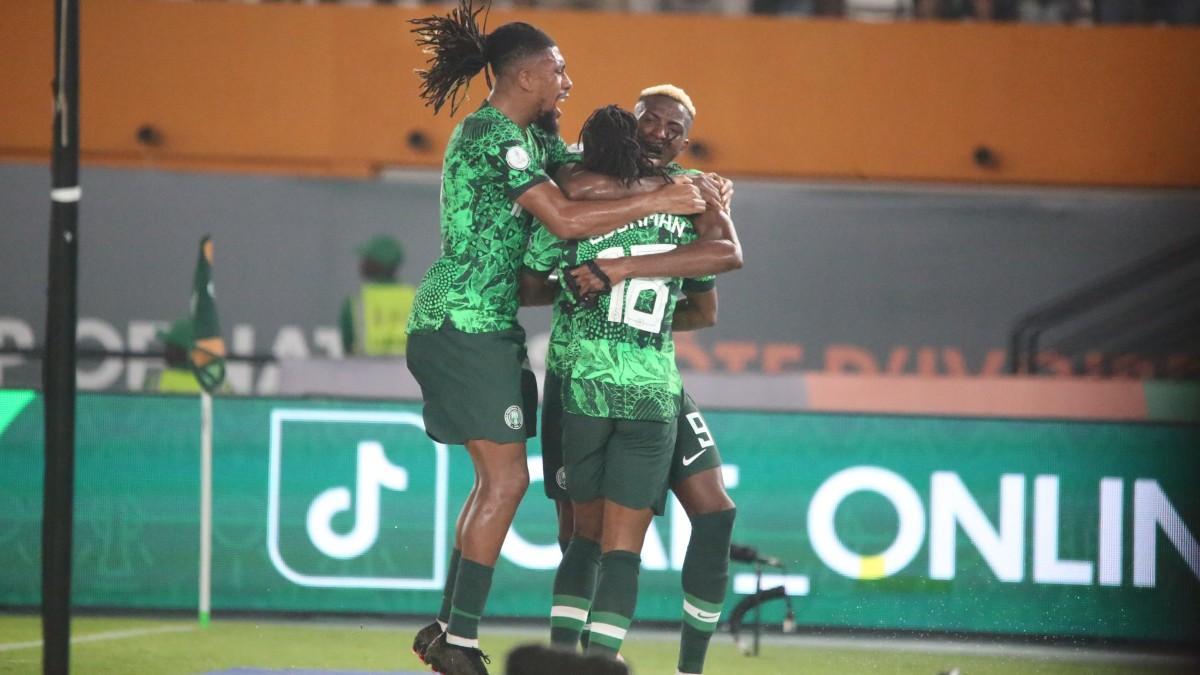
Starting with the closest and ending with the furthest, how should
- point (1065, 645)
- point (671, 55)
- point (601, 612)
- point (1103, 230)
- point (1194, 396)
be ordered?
point (601, 612), point (1065, 645), point (1194, 396), point (671, 55), point (1103, 230)

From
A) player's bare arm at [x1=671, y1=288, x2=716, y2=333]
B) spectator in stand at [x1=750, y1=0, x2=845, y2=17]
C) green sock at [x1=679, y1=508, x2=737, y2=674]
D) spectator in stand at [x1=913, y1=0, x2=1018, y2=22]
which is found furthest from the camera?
spectator in stand at [x1=750, y1=0, x2=845, y2=17]

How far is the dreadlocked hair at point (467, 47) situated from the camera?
4883 mm

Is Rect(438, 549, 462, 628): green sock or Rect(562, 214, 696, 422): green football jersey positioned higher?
Rect(562, 214, 696, 422): green football jersey

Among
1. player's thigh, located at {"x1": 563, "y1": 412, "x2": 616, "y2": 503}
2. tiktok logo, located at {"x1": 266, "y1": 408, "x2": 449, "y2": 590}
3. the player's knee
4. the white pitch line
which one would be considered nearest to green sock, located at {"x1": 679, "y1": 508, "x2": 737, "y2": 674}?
player's thigh, located at {"x1": 563, "y1": 412, "x2": 616, "y2": 503}

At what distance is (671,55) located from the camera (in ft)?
44.8

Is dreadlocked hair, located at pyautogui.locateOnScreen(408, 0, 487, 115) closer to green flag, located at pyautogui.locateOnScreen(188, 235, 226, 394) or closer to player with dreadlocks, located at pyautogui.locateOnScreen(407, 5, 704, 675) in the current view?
player with dreadlocks, located at pyautogui.locateOnScreen(407, 5, 704, 675)

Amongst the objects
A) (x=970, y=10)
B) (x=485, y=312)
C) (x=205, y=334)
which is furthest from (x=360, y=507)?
(x=970, y=10)

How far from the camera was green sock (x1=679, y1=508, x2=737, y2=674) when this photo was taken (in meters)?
4.96

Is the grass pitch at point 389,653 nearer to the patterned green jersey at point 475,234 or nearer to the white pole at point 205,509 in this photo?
the white pole at point 205,509

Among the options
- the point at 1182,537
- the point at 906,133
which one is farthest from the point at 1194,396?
the point at 906,133

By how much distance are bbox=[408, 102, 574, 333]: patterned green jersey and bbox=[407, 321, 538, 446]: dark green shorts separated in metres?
0.05

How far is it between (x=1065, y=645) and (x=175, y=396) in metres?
4.98

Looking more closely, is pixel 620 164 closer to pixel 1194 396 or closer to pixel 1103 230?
pixel 1194 396

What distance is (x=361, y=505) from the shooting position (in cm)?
795
